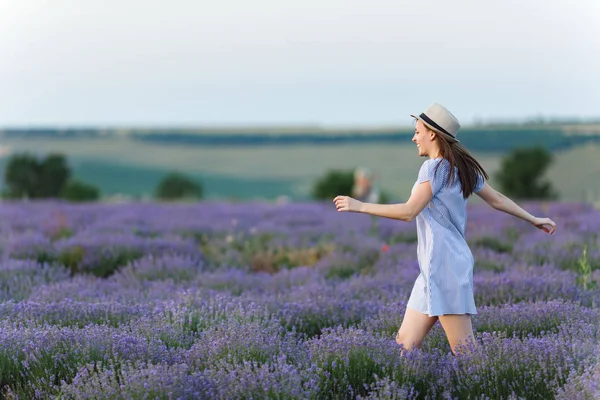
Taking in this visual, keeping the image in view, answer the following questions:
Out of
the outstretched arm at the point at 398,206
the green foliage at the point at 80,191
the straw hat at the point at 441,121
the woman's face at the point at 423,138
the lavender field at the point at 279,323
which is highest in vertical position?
the straw hat at the point at 441,121

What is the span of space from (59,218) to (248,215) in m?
2.80

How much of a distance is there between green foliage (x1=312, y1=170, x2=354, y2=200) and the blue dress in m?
20.2

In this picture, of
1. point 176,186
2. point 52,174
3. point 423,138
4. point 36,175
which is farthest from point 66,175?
point 423,138

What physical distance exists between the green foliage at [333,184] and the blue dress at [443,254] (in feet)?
66.3

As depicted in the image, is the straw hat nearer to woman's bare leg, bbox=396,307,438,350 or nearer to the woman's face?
the woman's face

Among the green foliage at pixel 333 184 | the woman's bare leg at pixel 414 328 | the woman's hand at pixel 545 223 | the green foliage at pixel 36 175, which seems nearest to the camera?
the woman's bare leg at pixel 414 328

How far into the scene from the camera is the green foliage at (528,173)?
21766mm

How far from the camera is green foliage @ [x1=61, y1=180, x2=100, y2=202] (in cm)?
2540

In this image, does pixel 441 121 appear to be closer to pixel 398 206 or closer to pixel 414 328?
pixel 398 206

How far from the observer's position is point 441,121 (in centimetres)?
372

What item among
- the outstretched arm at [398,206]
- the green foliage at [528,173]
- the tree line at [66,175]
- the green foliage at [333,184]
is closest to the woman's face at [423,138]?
the outstretched arm at [398,206]

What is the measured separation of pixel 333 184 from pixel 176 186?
287 inches

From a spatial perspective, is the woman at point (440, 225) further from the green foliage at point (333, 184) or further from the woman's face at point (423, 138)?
the green foliage at point (333, 184)

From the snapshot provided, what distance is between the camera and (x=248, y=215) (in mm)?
11555
